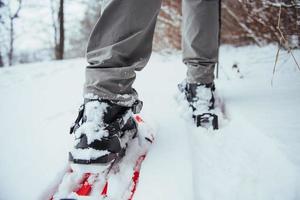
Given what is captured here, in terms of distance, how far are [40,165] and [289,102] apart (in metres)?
0.89

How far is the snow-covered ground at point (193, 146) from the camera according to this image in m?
0.68

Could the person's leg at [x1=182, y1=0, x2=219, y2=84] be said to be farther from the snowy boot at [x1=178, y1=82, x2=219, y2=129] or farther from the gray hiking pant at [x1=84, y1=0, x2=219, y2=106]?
the gray hiking pant at [x1=84, y1=0, x2=219, y2=106]

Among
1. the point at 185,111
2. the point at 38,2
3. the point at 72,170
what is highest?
the point at 38,2

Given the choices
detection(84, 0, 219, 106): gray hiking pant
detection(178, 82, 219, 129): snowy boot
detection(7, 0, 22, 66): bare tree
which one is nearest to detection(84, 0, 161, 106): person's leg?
detection(84, 0, 219, 106): gray hiking pant

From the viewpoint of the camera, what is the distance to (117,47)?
2.75 feet

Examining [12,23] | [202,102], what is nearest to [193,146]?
[202,102]

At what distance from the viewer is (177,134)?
1.00 m

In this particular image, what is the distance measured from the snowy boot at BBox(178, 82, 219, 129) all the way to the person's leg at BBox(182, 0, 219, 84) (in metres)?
0.04

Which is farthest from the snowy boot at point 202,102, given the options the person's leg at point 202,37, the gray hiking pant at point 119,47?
the gray hiking pant at point 119,47

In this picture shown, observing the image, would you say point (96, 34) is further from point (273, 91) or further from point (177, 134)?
point (273, 91)

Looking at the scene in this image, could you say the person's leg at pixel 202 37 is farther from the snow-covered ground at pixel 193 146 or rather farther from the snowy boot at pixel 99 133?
the snowy boot at pixel 99 133

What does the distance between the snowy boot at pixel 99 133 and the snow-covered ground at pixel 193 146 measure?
0.30ft

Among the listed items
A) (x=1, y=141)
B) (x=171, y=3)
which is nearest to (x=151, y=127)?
(x=1, y=141)

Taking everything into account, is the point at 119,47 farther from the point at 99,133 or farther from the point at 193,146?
the point at 193,146
